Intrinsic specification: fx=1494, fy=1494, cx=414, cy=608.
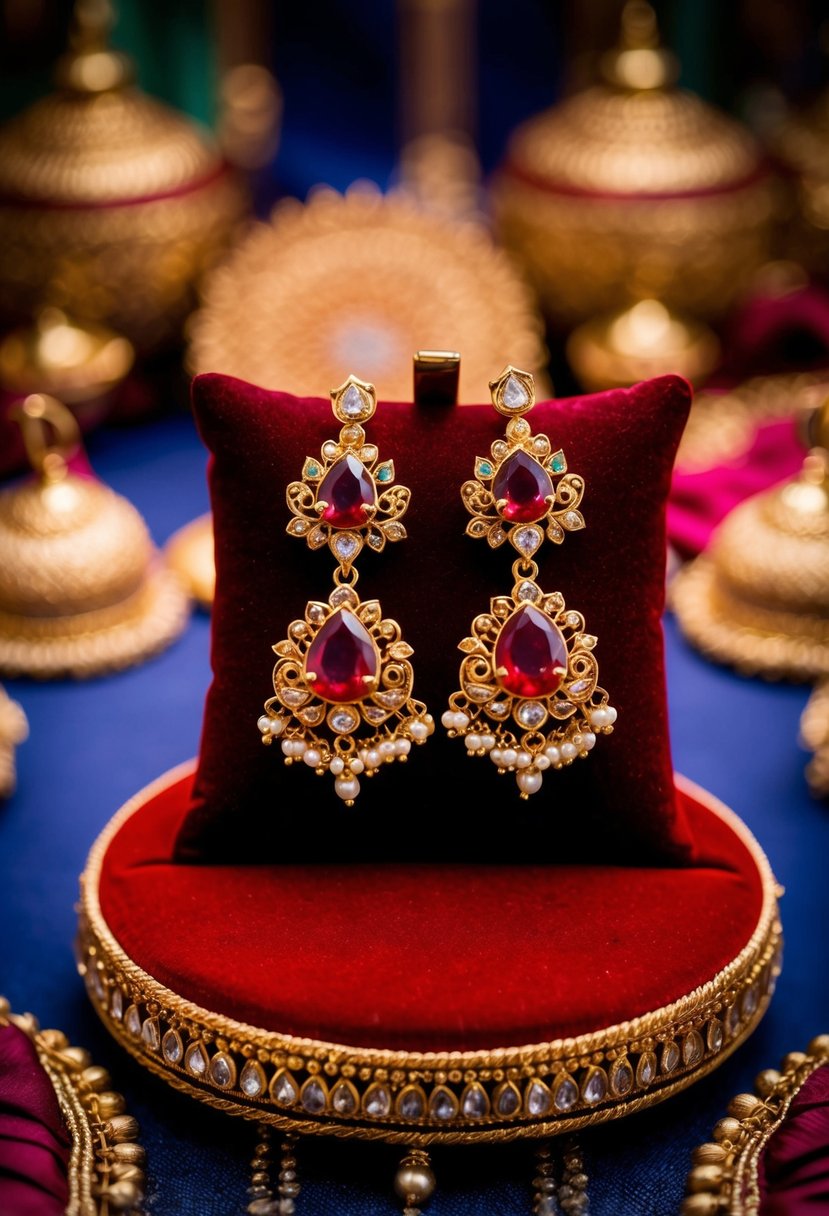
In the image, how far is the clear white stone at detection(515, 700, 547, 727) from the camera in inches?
42.0

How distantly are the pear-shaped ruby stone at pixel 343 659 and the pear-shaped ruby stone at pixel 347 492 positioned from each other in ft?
0.22

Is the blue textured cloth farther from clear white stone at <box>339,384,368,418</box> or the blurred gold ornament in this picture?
clear white stone at <box>339,384,368,418</box>

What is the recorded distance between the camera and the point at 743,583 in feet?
5.30

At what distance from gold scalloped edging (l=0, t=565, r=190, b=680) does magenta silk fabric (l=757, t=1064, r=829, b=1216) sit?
88 cm

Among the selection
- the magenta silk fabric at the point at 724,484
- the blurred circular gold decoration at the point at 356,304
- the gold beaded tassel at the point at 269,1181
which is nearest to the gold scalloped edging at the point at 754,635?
the magenta silk fabric at the point at 724,484

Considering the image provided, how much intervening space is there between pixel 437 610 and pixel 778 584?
638 millimetres

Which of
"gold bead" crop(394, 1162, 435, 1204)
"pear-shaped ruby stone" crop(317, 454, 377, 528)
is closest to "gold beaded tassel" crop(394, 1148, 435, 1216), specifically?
"gold bead" crop(394, 1162, 435, 1204)

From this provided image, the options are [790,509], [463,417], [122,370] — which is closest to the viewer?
[463,417]

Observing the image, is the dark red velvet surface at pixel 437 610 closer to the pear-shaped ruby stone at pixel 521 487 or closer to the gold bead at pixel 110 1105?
the pear-shaped ruby stone at pixel 521 487

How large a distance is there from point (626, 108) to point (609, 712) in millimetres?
1241

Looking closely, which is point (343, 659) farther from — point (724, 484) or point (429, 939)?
point (724, 484)

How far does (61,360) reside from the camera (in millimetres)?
1932

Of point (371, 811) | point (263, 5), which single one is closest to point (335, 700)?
point (371, 811)

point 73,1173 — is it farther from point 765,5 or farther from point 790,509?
point 765,5
